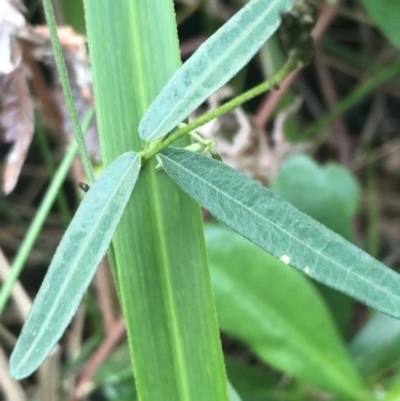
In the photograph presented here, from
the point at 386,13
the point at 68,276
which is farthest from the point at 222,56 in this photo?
the point at 386,13

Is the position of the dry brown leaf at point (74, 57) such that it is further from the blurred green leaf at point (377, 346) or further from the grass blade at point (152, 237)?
the blurred green leaf at point (377, 346)

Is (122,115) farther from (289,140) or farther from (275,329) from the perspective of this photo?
(289,140)

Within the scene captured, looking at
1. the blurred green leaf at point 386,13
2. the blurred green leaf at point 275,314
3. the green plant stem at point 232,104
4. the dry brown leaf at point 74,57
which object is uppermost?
the green plant stem at point 232,104

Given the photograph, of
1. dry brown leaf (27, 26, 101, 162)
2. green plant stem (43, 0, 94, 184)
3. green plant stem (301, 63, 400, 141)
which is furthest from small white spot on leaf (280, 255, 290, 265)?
green plant stem (301, 63, 400, 141)

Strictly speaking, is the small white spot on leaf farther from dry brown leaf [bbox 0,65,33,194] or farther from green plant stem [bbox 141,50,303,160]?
dry brown leaf [bbox 0,65,33,194]

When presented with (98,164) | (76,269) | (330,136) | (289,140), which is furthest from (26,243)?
(330,136)

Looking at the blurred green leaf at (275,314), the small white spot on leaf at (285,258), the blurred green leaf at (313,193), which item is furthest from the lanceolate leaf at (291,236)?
the blurred green leaf at (313,193)
